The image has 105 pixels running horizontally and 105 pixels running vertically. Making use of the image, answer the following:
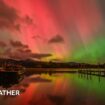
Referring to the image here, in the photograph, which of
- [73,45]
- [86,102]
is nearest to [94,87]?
[86,102]

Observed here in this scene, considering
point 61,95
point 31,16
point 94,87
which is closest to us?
point 31,16

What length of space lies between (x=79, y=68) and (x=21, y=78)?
552mm

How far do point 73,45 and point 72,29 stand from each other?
145 mm

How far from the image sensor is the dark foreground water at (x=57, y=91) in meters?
2.86

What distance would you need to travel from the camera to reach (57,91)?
10.1ft

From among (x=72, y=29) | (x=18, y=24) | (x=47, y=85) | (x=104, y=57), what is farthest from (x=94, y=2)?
(x=47, y=85)

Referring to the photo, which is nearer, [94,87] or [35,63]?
[35,63]

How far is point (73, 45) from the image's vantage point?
2934 mm

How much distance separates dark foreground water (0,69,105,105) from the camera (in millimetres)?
2857

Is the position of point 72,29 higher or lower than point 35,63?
higher

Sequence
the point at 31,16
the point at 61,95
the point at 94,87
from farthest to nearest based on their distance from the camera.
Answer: the point at 94,87 → the point at 61,95 → the point at 31,16

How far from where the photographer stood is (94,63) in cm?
296

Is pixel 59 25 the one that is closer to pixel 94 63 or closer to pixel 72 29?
pixel 72 29

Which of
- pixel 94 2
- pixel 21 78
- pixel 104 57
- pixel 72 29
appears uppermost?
pixel 94 2
